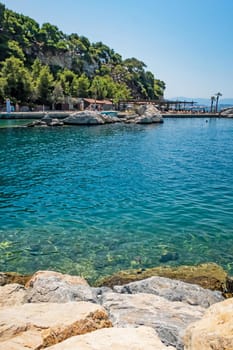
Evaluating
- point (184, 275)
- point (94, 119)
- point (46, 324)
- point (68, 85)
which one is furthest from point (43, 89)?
point (46, 324)

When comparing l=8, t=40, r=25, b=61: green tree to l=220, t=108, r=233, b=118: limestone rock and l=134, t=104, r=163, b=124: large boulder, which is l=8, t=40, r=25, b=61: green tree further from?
l=220, t=108, r=233, b=118: limestone rock

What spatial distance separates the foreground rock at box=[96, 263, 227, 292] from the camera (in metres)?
9.28

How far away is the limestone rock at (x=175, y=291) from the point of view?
7641mm

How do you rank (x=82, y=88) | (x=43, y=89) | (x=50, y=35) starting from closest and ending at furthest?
1. (x=43, y=89)
2. (x=82, y=88)
3. (x=50, y=35)

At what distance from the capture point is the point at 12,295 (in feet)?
24.7

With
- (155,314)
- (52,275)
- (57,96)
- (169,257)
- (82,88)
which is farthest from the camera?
(82,88)

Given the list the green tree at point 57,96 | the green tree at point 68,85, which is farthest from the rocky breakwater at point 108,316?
the green tree at point 68,85

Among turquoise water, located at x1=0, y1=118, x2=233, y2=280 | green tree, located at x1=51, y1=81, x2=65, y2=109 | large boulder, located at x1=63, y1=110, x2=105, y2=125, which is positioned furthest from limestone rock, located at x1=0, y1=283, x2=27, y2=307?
green tree, located at x1=51, y1=81, x2=65, y2=109

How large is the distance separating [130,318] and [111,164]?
68.9 feet

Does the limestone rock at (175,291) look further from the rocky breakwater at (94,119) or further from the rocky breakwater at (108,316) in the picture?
the rocky breakwater at (94,119)

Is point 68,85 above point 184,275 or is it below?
above

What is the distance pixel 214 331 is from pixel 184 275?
655 centimetres

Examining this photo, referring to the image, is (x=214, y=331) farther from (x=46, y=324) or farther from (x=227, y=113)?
(x=227, y=113)

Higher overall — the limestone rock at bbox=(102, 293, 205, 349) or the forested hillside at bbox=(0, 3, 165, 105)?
the forested hillside at bbox=(0, 3, 165, 105)
